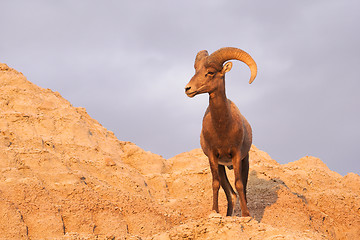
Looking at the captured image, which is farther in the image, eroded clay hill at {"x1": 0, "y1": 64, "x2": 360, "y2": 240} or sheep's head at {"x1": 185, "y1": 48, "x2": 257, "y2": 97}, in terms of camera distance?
eroded clay hill at {"x1": 0, "y1": 64, "x2": 360, "y2": 240}

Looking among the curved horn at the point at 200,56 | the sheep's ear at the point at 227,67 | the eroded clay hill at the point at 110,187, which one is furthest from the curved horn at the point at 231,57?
the eroded clay hill at the point at 110,187

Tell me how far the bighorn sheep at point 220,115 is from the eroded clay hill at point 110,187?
1.70 m

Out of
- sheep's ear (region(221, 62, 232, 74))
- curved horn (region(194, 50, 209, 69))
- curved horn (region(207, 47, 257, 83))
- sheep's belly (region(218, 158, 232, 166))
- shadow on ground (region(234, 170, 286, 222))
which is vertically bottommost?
sheep's belly (region(218, 158, 232, 166))

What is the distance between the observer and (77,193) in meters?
14.2

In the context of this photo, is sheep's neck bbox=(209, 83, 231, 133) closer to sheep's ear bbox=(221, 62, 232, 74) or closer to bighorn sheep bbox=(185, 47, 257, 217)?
bighorn sheep bbox=(185, 47, 257, 217)

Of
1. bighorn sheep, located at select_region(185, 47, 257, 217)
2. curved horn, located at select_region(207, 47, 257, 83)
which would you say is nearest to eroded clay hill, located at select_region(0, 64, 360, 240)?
bighorn sheep, located at select_region(185, 47, 257, 217)

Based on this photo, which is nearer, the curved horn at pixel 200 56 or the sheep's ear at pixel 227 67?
the sheep's ear at pixel 227 67

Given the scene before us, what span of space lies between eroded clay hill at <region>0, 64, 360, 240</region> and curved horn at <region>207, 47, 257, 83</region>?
3649 millimetres

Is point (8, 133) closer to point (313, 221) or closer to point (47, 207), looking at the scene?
point (47, 207)

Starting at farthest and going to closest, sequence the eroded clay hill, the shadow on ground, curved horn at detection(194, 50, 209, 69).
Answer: the shadow on ground < the eroded clay hill < curved horn at detection(194, 50, 209, 69)

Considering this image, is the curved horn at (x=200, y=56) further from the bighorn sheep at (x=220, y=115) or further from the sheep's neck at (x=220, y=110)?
the sheep's neck at (x=220, y=110)

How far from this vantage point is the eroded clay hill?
42.7 ft

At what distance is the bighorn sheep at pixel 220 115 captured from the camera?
10.2 meters

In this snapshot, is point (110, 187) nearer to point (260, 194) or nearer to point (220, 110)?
point (260, 194)
